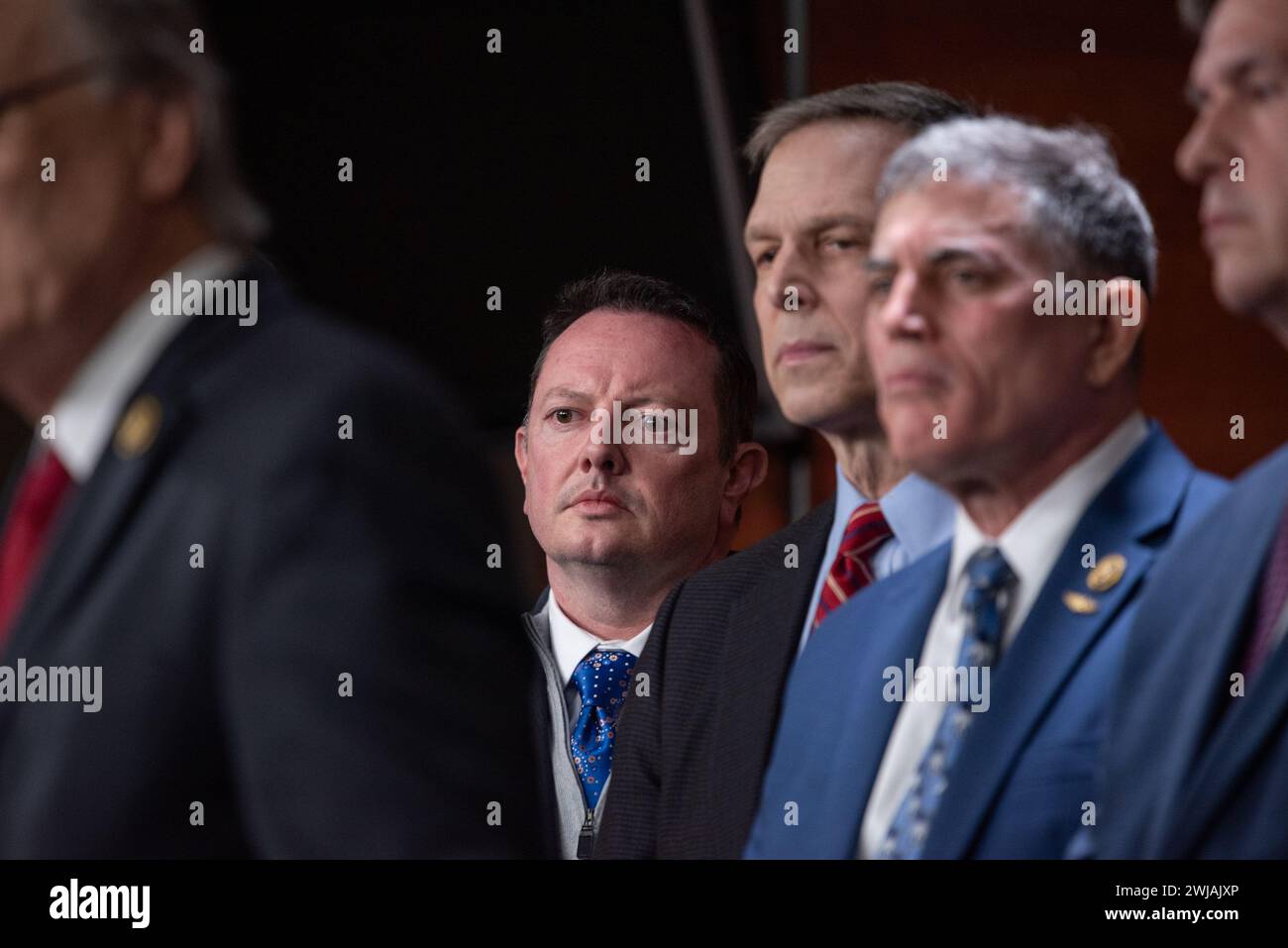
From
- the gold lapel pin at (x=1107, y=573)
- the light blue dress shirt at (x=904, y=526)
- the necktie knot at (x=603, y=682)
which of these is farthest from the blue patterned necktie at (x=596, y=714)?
the gold lapel pin at (x=1107, y=573)

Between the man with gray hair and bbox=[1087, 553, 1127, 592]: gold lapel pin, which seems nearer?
the man with gray hair

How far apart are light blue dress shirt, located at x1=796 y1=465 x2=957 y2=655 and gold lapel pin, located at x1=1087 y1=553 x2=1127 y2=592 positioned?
171mm

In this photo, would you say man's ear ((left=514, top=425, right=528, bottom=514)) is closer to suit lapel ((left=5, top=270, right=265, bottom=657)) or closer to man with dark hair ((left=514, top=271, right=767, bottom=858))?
man with dark hair ((left=514, top=271, right=767, bottom=858))

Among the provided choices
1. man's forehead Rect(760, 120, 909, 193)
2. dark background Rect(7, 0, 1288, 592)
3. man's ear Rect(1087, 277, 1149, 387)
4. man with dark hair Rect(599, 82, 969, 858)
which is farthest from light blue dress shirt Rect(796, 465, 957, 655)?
man's forehead Rect(760, 120, 909, 193)

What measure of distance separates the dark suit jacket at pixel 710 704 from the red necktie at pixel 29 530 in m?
0.71

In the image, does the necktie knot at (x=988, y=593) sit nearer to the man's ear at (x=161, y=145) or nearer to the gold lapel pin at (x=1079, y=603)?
the gold lapel pin at (x=1079, y=603)

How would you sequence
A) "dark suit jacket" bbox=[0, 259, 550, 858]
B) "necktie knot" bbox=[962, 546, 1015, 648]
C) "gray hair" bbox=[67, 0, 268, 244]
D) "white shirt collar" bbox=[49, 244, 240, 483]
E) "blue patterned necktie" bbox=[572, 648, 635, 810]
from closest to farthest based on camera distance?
"dark suit jacket" bbox=[0, 259, 550, 858], "white shirt collar" bbox=[49, 244, 240, 483], "gray hair" bbox=[67, 0, 268, 244], "necktie knot" bbox=[962, 546, 1015, 648], "blue patterned necktie" bbox=[572, 648, 635, 810]

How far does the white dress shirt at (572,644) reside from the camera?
2.14 meters

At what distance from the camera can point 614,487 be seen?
2133 mm

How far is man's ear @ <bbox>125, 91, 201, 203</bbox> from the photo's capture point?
175 centimetres

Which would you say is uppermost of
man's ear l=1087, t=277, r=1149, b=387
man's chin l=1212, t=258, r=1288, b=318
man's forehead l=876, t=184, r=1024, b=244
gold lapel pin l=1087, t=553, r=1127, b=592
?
man's forehead l=876, t=184, r=1024, b=244

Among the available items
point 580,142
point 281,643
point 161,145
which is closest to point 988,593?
Result: point 281,643

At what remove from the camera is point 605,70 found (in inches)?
91.3
